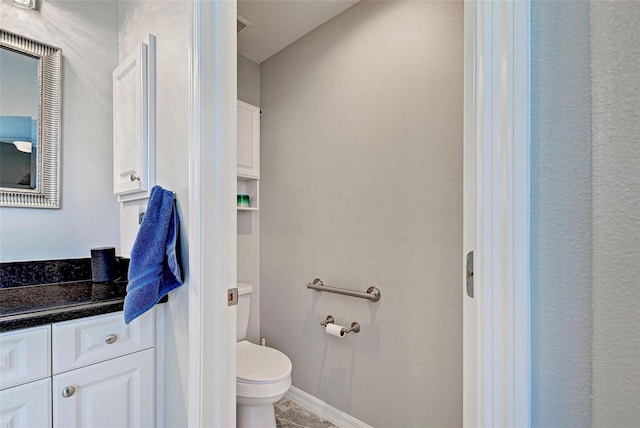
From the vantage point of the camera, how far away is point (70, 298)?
119 centimetres

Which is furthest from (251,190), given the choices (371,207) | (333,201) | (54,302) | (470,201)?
(470,201)

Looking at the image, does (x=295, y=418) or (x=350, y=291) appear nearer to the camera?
(x=350, y=291)

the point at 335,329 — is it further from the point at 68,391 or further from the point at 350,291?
the point at 68,391

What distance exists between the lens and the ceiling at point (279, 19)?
1.88m

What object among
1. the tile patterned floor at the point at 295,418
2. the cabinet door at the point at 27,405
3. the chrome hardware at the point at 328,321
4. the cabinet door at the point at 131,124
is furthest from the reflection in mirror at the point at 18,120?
the tile patterned floor at the point at 295,418

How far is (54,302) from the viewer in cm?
113

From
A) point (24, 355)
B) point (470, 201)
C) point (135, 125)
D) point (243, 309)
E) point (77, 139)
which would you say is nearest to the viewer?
point (470, 201)

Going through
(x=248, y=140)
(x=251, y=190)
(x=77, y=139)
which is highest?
(x=248, y=140)

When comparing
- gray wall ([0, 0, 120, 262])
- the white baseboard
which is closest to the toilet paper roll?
the white baseboard

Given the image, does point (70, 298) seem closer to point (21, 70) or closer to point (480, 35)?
point (21, 70)

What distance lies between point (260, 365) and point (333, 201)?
102 centimetres

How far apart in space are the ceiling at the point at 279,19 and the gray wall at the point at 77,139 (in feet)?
2.47
